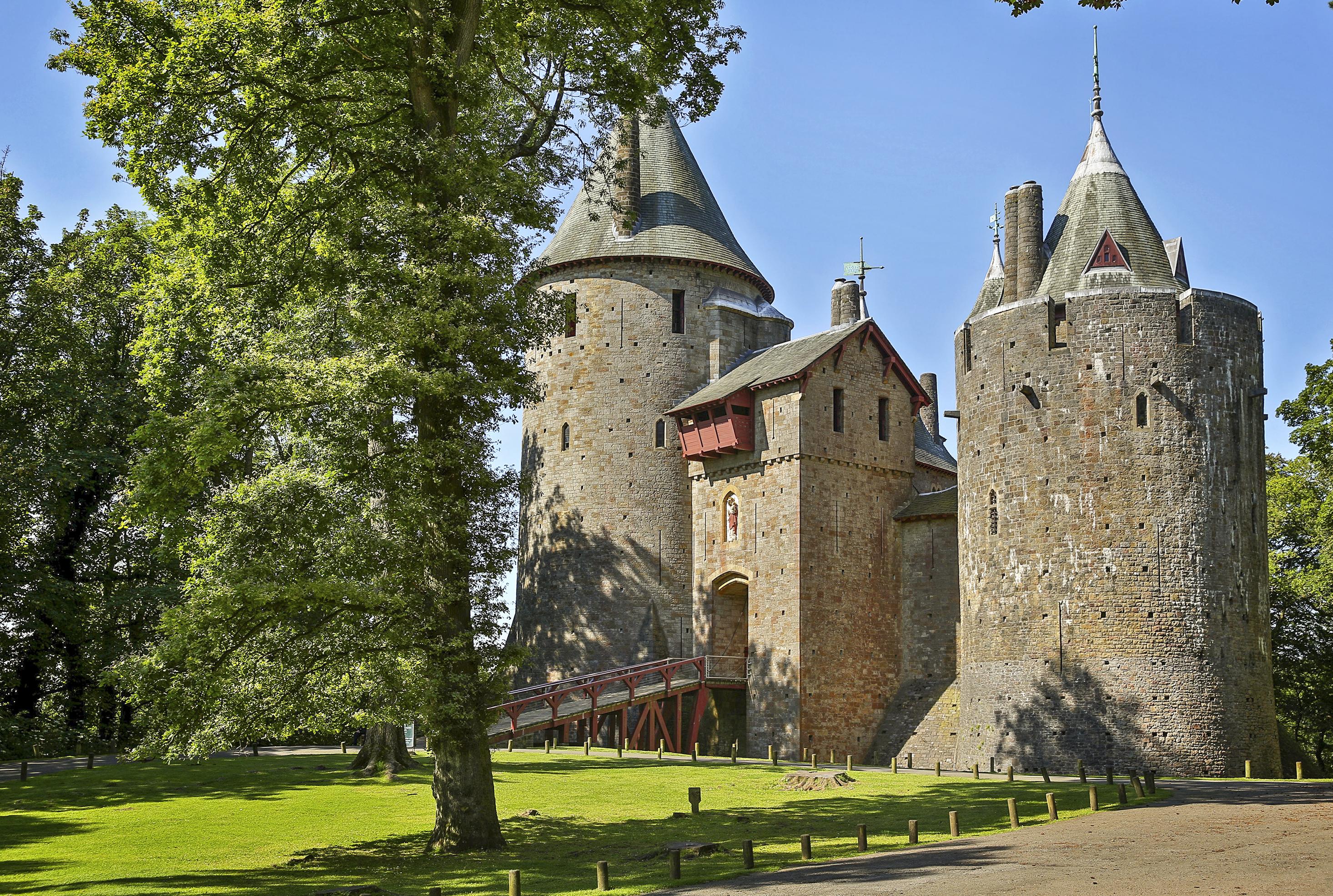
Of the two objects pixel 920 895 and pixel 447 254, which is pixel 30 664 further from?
pixel 920 895

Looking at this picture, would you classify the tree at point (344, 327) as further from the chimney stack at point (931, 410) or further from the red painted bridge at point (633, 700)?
the chimney stack at point (931, 410)

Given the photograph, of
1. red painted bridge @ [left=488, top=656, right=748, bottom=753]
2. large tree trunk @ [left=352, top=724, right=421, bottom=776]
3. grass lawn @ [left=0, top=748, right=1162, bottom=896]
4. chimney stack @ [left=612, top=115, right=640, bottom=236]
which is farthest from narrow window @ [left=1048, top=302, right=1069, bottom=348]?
large tree trunk @ [left=352, top=724, right=421, bottom=776]

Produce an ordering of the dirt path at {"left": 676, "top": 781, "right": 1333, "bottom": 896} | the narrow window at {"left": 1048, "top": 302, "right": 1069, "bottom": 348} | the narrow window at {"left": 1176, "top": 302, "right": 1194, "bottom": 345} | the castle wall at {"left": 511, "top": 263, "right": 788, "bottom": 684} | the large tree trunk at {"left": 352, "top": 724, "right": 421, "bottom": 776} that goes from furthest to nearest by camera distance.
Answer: the castle wall at {"left": 511, "top": 263, "right": 788, "bottom": 684}, the narrow window at {"left": 1048, "top": 302, "right": 1069, "bottom": 348}, the narrow window at {"left": 1176, "top": 302, "right": 1194, "bottom": 345}, the large tree trunk at {"left": 352, "top": 724, "right": 421, "bottom": 776}, the dirt path at {"left": 676, "top": 781, "right": 1333, "bottom": 896}

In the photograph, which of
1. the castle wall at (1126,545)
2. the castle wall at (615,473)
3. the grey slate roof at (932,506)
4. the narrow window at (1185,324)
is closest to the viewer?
the castle wall at (1126,545)

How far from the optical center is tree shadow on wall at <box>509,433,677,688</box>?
133 feet

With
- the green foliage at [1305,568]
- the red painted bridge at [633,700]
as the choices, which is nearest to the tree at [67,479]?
the red painted bridge at [633,700]

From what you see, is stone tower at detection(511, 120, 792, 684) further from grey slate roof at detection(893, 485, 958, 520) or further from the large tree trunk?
the large tree trunk

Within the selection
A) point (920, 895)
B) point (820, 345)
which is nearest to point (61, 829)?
point (920, 895)

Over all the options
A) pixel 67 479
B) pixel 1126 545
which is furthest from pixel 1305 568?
pixel 67 479

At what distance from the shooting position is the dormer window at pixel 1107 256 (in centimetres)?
3238

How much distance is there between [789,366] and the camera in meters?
38.7

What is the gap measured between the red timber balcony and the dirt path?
20.0 metres

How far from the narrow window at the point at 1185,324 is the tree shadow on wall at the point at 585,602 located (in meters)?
17.2

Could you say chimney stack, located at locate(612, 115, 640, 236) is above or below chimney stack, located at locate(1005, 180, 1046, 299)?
above
